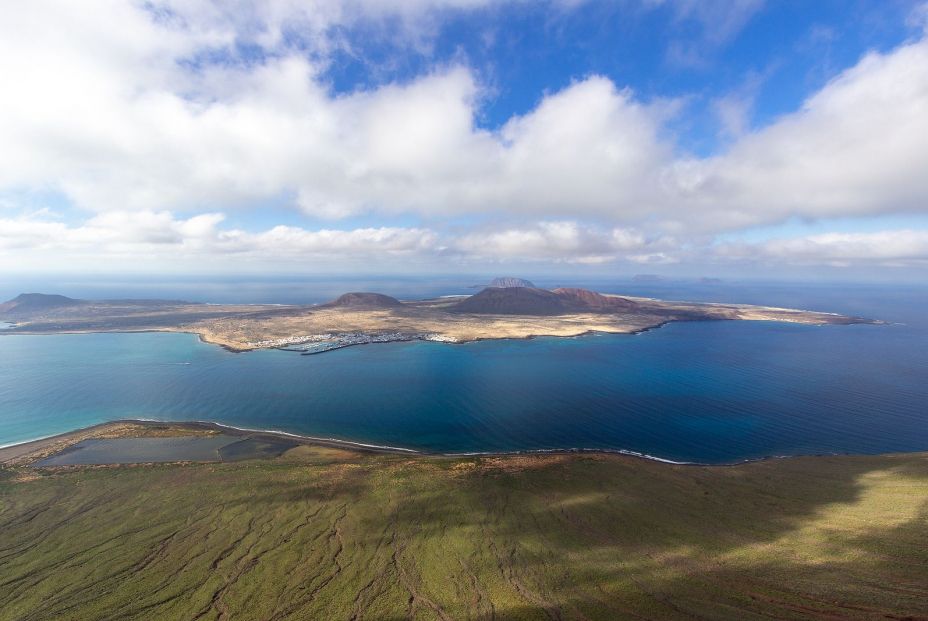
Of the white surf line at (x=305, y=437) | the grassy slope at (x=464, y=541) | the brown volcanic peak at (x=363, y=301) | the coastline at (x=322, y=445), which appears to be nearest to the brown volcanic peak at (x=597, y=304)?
the brown volcanic peak at (x=363, y=301)

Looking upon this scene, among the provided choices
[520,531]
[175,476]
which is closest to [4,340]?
[175,476]

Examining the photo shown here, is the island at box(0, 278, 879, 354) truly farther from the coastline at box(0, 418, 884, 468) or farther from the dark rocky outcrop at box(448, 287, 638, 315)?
the coastline at box(0, 418, 884, 468)

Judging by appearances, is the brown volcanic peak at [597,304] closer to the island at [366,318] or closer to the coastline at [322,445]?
the island at [366,318]

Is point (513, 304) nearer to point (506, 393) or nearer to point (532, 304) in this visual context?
point (532, 304)

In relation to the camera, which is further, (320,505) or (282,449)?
(282,449)

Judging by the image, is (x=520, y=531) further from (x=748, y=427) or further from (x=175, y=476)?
(x=748, y=427)

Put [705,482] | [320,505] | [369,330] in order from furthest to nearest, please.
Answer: [369,330] < [705,482] < [320,505]

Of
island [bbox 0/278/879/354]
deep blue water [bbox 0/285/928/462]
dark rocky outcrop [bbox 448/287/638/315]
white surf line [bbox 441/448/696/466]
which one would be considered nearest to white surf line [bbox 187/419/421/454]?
deep blue water [bbox 0/285/928/462]
